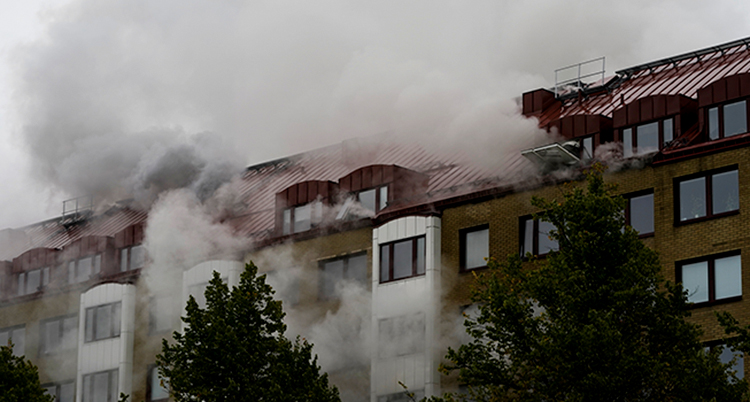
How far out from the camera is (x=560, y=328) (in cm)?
2998

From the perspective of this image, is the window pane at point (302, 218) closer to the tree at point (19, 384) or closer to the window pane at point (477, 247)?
the window pane at point (477, 247)

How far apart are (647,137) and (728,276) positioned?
5.62m

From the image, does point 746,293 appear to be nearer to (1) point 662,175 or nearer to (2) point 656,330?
(1) point 662,175

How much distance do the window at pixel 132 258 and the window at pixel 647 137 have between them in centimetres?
2142

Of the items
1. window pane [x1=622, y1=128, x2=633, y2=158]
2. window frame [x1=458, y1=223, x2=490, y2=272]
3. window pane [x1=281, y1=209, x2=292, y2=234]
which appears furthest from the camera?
window pane [x1=281, y1=209, x2=292, y2=234]

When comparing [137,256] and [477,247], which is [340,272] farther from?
[137,256]

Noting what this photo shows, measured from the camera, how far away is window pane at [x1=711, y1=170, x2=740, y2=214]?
38438 millimetres

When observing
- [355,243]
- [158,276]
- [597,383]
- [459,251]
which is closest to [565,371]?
[597,383]

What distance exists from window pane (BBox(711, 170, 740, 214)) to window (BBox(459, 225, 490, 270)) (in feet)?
26.1

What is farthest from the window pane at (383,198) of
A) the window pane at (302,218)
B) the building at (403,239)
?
the window pane at (302,218)

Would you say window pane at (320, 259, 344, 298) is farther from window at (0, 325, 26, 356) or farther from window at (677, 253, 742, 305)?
window at (0, 325, 26, 356)

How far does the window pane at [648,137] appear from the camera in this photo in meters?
41.1

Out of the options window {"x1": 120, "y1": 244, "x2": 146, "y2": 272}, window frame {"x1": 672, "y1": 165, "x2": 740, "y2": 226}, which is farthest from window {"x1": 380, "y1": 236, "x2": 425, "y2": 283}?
window {"x1": 120, "y1": 244, "x2": 146, "y2": 272}

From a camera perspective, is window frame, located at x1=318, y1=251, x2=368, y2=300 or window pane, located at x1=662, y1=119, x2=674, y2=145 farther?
window frame, located at x1=318, y1=251, x2=368, y2=300
